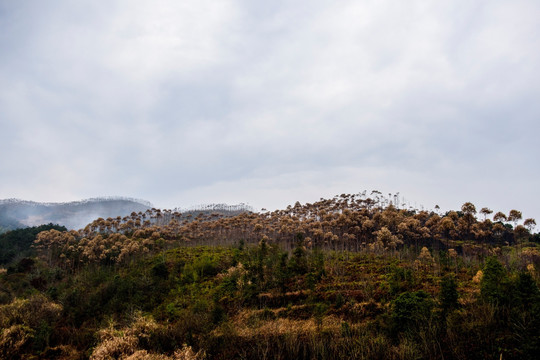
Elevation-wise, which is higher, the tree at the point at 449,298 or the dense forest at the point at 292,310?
the tree at the point at 449,298

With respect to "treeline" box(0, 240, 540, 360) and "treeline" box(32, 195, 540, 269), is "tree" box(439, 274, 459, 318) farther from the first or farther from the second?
"treeline" box(32, 195, 540, 269)

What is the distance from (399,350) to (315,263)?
42.4ft

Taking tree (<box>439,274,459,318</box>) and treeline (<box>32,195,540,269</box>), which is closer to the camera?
tree (<box>439,274,459,318</box>)

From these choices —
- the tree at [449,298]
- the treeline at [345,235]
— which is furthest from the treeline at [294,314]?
the treeline at [345,235]

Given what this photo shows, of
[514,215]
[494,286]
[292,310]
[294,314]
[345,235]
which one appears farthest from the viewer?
[345,235]

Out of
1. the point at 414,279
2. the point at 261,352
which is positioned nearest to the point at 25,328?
the point at 261,352

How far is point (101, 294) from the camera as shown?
2188cm

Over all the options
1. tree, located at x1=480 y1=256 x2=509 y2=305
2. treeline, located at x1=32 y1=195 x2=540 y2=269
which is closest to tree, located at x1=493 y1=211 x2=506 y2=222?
treeline, located at x1=32 y1=195 x2=540 y2=269

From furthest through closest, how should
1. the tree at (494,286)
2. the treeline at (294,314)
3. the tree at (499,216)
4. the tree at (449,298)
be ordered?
the tree at (499,216)
the tree at (449,298)
the tree at (494,286)
the treeline at (294,314)

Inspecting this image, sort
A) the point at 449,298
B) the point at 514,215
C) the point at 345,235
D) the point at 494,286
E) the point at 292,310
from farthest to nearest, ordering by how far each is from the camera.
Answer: the point at 345,235 < the point at 514,215 < the point at 292,310 < the point at 449,298 < the point at 494,286

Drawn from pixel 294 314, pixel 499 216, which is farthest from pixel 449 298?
pixel 499 216

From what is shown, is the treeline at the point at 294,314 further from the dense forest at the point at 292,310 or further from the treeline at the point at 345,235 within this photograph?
the treeline at the point at 345,235

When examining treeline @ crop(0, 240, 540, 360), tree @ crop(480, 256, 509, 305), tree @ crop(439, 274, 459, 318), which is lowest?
treeline @ crop(0, 240, 540, 360)

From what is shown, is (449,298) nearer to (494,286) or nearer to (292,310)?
(494,286)
